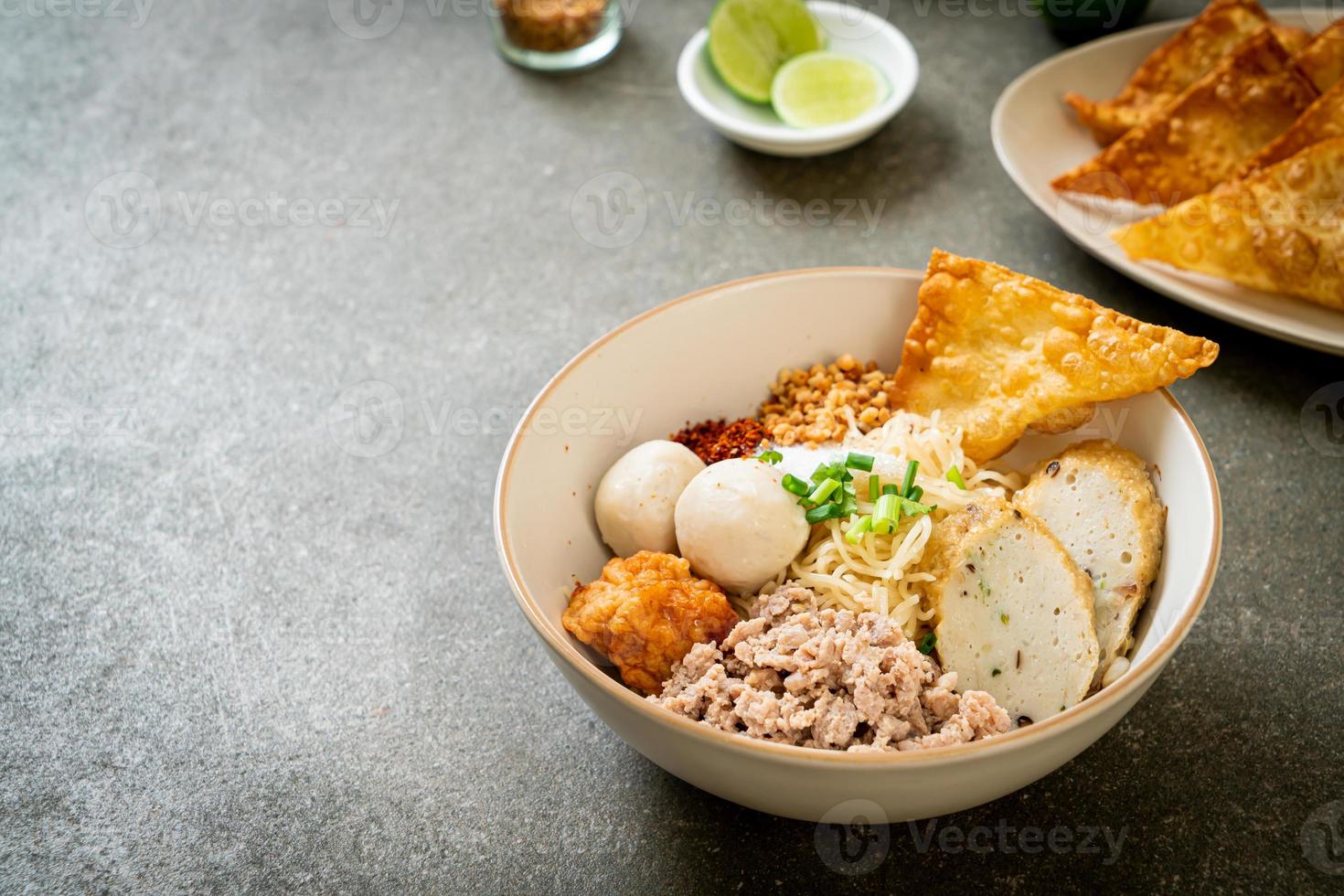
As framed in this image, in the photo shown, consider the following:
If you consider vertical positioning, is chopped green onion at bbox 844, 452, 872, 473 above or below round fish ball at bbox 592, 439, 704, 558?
above

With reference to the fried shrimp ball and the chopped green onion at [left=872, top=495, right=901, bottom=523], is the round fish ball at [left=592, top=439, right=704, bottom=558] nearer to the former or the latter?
the fried shrimp ball

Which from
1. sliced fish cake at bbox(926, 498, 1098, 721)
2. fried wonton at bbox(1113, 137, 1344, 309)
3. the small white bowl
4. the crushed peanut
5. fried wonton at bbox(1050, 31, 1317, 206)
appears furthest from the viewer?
the small white bowl

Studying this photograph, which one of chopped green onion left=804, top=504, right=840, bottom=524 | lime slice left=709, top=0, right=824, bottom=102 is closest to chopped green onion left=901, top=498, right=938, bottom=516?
chopped green onion left=804, top=504, right=840, bottom=524

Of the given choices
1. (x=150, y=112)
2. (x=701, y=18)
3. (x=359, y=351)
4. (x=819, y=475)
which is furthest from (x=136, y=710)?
(x=701, y=18)

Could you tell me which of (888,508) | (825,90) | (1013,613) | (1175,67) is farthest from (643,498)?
(1175,67)

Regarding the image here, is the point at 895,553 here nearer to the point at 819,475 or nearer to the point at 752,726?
the point at 819,475

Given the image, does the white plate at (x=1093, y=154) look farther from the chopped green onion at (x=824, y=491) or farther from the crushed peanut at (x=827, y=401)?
the chopped green onion at (x=824, y=491)

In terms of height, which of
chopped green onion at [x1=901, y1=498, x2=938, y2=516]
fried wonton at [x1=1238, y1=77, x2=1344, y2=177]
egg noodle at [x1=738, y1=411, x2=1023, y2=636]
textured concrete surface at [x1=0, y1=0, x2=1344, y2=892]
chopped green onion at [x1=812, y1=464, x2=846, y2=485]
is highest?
fried wonton at [x1=1238, y1=77, x2=1344, y2=177]
